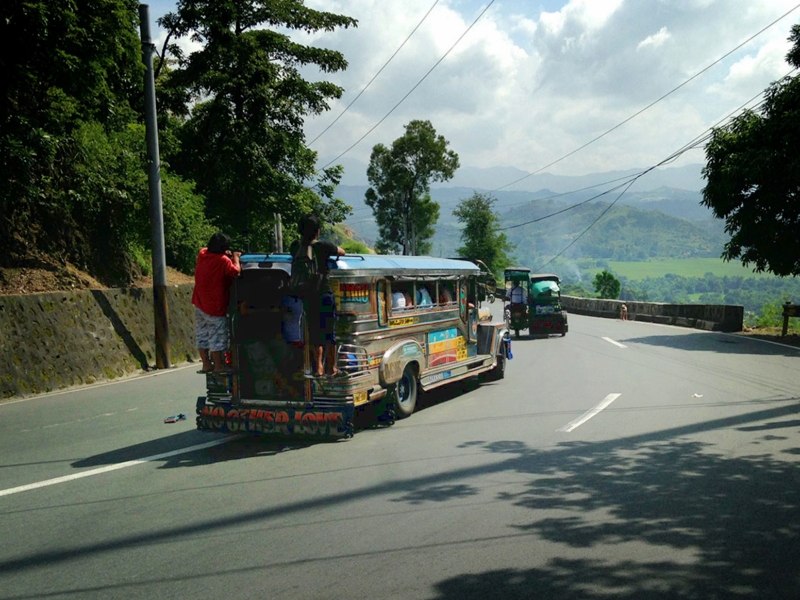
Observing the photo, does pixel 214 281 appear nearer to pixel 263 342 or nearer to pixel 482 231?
pixel 263 342

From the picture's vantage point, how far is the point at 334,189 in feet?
99.3

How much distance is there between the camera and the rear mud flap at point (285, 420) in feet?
27.2

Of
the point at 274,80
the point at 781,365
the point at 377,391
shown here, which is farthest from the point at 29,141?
the point at 781,365

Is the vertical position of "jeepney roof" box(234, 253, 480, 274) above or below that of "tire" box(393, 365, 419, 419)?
above

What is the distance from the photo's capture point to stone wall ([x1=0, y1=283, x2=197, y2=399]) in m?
13.2

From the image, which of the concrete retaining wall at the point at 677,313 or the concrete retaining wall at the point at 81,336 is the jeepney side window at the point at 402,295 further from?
the concrete retaining wall at the point at 677,313

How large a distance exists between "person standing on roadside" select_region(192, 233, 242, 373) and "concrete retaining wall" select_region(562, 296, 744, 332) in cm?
2555

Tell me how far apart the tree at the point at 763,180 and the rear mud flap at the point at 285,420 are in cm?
1858

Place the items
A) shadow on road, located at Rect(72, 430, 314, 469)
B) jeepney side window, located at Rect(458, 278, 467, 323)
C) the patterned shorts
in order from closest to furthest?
shadow on road, located at Rect(72, 430, 314, 469) < the patterned shorts < jeepney side window, located at Rect(458, 278, 467, 323)

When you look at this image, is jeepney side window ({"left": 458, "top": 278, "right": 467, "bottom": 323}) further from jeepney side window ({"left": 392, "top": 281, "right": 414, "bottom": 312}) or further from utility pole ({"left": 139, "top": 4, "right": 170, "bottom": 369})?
utility pole ({"left": 139, "top": 4, "right": 170, "bottom": 369})

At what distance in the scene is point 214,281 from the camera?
8.59m

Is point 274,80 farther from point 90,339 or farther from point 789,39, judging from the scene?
point 789,39

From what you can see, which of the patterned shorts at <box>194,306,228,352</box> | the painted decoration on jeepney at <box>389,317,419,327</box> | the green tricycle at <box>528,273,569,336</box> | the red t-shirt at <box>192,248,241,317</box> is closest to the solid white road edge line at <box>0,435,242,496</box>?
the patterned shorts at <box>194,306,228,352</box>

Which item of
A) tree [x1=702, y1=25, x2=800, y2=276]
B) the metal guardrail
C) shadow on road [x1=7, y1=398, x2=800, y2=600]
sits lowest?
shadow on road [x1=7, y1=398, x2=800, y2=600]
